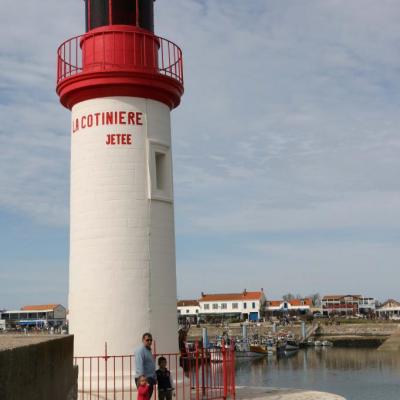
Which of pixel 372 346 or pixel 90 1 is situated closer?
pixel 90 1

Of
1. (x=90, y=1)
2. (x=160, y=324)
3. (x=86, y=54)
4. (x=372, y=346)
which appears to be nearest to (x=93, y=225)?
(x=160, y=324)

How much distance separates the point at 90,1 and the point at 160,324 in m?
6.88

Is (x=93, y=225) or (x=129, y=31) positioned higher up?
(x=129, y=31)

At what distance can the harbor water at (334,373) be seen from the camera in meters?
39.6

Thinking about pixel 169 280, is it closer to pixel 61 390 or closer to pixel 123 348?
pixel 123 348

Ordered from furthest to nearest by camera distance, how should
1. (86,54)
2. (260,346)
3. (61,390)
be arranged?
(260,346), (86,54), (61,390)

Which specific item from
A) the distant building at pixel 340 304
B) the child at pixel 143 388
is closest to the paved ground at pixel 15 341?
the child at pixel 143 388

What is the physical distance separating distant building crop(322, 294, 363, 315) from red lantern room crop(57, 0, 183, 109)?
120051 mm

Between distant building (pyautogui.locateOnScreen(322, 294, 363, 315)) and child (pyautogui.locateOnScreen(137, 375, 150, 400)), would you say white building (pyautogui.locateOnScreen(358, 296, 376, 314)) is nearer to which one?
distant building (pyautogui.locateOnScreen(322, 294, 363, 315))

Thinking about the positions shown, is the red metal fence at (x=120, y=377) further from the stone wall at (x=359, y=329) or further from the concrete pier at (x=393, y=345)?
the stone wall at (x=359, y=329)

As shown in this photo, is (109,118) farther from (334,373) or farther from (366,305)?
(366,305)

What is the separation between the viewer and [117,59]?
1294cm

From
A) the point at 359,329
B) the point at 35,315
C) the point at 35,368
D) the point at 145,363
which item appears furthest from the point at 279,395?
the point at 35,315

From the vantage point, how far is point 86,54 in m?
13.2
